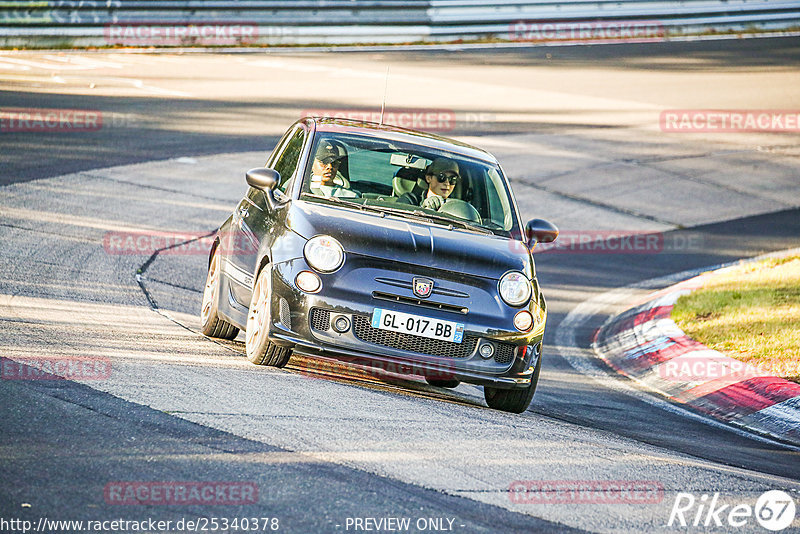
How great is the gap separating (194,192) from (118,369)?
8.62 m

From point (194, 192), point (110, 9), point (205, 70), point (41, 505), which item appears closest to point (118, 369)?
point (41, 505)

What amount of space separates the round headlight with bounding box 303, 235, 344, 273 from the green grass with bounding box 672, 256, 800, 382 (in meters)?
4.19

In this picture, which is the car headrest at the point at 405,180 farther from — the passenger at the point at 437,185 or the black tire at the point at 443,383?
the black tire at the point at 443,383

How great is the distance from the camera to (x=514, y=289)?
7.20m

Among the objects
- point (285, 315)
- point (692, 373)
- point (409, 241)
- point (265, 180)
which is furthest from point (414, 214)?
point (692, 373)

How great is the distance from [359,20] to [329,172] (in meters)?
22.0

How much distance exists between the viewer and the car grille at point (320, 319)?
6.91 m

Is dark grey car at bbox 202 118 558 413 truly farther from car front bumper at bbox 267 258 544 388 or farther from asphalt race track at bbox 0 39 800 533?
asphalt race track at bbox 0 39 800 533

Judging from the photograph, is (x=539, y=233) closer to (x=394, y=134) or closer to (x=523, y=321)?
(x=523, y=321)

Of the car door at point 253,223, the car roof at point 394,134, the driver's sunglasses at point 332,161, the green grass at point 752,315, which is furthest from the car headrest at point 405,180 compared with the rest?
the green grass at point 752,315

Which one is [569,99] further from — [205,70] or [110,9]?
[110,9]

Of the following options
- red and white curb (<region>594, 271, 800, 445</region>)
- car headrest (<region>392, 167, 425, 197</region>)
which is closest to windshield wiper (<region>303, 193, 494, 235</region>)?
car headrest (<region>392, 167, 425, 197</region>)

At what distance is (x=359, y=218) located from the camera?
739 centimetres

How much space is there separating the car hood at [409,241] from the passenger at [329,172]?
302 millimetres
